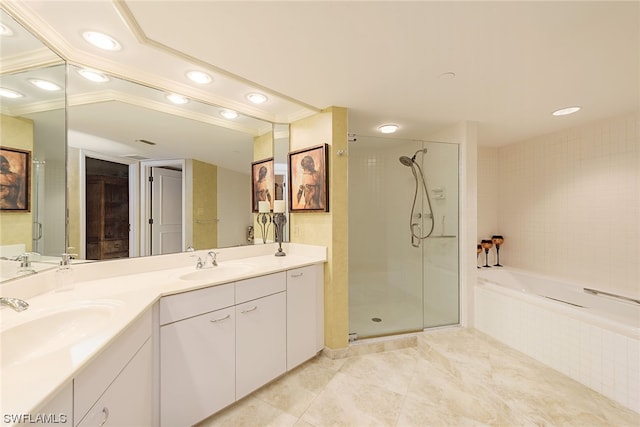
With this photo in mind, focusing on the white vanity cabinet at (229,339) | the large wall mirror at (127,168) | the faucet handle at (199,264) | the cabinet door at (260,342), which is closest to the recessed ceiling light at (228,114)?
the large wall mirror at (127,168)

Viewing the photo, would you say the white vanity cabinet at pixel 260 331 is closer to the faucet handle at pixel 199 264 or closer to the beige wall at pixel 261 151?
the faucet handle at pixel 199 264

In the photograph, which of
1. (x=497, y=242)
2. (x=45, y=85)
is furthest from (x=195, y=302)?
(x=497, y=242)

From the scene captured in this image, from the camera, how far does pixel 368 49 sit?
4.43ft

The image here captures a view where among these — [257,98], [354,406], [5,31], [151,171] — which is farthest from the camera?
[257,98]

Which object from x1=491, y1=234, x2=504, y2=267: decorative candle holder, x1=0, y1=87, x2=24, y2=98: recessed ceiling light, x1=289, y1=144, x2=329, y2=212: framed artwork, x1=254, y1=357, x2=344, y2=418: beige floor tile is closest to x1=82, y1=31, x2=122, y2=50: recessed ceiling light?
x1=0, y1=87, x2=24, y2=98: recessed ceiling light

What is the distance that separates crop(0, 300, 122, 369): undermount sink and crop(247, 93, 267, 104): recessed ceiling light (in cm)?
162

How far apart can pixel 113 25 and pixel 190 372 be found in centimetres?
183

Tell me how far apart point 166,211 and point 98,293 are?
71cm

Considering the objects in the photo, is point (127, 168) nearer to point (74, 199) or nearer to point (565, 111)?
point (74, 199)

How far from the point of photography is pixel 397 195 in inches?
114

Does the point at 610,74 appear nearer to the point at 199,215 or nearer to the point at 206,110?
the point at 206,110

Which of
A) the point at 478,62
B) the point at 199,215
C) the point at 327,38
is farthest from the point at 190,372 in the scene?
the point at 478,62

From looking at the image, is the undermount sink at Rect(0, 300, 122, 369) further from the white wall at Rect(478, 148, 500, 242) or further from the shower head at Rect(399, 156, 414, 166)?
the white wall at Rect(478, 148, 500, 242)

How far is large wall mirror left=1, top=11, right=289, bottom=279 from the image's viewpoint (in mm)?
1272
